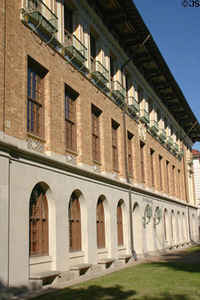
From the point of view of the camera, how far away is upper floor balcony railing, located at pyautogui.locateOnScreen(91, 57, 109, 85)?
785 inches

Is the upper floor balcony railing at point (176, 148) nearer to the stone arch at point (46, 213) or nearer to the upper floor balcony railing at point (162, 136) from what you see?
the upper floor balcony railing at point (162, 136)

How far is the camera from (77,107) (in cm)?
1811

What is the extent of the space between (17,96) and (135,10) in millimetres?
12624

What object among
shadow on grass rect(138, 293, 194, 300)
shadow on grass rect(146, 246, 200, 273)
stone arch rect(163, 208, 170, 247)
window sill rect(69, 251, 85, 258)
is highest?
stone arch rect(163, 208, 170, 247)

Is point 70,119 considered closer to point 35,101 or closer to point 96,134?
point 96,134

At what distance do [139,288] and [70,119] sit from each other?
26.5 feet

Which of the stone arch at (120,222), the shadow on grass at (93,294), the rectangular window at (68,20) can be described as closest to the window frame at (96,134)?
→ the stone arch at (120,222)

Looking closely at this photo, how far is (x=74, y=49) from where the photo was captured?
17406mm

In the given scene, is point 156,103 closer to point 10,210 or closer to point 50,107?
point 50,107

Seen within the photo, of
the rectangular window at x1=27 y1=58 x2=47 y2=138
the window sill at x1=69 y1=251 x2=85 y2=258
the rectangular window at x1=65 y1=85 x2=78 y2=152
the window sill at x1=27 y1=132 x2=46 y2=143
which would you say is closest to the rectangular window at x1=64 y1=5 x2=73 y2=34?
the rectangular window at x1=65 y1=85 x2=78 y2=152

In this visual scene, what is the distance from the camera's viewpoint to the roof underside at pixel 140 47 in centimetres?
2205

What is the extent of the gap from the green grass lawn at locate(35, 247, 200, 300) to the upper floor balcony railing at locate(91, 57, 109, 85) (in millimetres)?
9646

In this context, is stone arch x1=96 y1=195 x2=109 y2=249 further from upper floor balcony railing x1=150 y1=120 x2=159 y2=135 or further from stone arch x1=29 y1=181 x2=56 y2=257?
upper floor balcony railing x1=150 y1=120 x2=159 y2=135

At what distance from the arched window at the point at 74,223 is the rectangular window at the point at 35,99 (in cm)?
364
